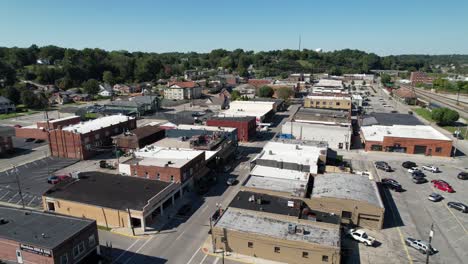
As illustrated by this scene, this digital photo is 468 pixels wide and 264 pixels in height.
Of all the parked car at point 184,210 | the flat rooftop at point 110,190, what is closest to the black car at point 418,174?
the parked car at point 184,210

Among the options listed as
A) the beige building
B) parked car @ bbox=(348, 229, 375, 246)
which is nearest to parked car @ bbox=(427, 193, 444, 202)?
parked car @ bbox=(348, 229, 375, 246)

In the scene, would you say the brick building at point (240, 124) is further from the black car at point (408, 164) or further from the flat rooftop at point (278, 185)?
the black car at point (408, 164)

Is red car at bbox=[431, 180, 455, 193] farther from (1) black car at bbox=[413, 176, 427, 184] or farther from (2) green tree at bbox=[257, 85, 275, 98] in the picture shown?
(2) green tree at bbox=[257, 85, 275, 98]

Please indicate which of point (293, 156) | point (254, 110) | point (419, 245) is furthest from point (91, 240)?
point (254, 110)

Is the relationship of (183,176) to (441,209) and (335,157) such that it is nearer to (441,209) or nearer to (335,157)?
(335,157)

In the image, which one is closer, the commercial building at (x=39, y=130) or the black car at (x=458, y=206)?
the black car at (x=458, y=206)
